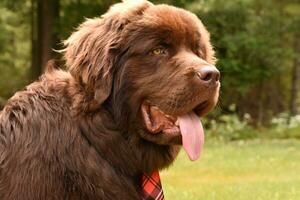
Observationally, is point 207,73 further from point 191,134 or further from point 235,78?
point 235,78

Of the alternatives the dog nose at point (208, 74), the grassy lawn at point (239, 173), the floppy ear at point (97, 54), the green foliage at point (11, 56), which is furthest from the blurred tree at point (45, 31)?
the dog nose at point (208, 74)

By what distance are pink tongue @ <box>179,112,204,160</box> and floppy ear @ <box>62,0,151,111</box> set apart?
21.4 inches

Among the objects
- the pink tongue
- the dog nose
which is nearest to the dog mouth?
the pink tongue

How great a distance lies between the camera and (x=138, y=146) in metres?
4.21

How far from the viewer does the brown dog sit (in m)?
4.06

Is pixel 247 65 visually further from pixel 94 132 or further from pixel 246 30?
pixel 94 132

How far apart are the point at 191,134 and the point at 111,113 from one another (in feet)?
1.79

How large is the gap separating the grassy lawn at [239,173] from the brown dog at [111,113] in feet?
15.2

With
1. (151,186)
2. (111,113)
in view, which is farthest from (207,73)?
(151,186)

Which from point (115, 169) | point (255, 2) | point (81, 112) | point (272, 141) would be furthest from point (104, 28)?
point (255, 2)

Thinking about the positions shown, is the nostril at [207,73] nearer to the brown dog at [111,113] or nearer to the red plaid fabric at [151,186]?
the brown dog at [111,113]

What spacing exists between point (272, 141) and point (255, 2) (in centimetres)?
1021

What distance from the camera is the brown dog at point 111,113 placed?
406 centimetres

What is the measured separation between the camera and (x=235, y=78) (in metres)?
28.8
